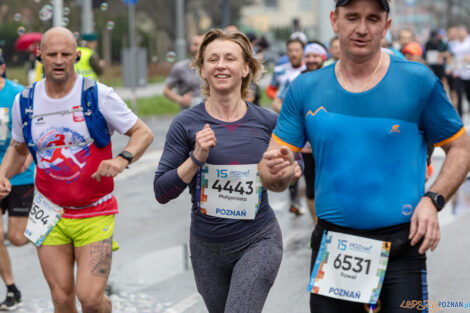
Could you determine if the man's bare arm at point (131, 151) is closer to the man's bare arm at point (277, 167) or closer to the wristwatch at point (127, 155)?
the wristwatch at point (127, 155)

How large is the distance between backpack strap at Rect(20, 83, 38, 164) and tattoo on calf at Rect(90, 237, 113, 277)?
63cm

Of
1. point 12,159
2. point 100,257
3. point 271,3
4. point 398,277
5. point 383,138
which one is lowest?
point 271,3

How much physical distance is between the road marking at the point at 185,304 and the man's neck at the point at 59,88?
2043 millimetres

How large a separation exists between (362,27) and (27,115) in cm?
224

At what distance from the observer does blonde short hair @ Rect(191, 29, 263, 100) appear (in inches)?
164

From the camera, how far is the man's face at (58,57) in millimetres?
4531

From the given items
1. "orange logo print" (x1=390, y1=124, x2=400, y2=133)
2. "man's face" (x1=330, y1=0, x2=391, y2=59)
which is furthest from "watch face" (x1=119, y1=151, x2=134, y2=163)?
"orange logo print" (x1=390, y1=124, x2=400, y2=133)

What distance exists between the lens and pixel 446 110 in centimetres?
314

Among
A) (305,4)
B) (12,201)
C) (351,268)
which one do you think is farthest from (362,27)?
(305,4)

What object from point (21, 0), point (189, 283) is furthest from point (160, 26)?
point (189, 283)

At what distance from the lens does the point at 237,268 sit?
3.97 meters

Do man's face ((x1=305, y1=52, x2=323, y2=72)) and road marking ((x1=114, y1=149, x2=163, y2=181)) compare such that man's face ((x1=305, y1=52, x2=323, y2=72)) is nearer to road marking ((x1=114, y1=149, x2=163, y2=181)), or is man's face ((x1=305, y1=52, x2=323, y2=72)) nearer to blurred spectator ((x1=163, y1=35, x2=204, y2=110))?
blurred spectator ((x1=163, y1=35, x2=204, y2=110))

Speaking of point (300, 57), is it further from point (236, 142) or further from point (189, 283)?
point (236, 142)

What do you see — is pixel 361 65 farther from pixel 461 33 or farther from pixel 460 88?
pixel 460 88
